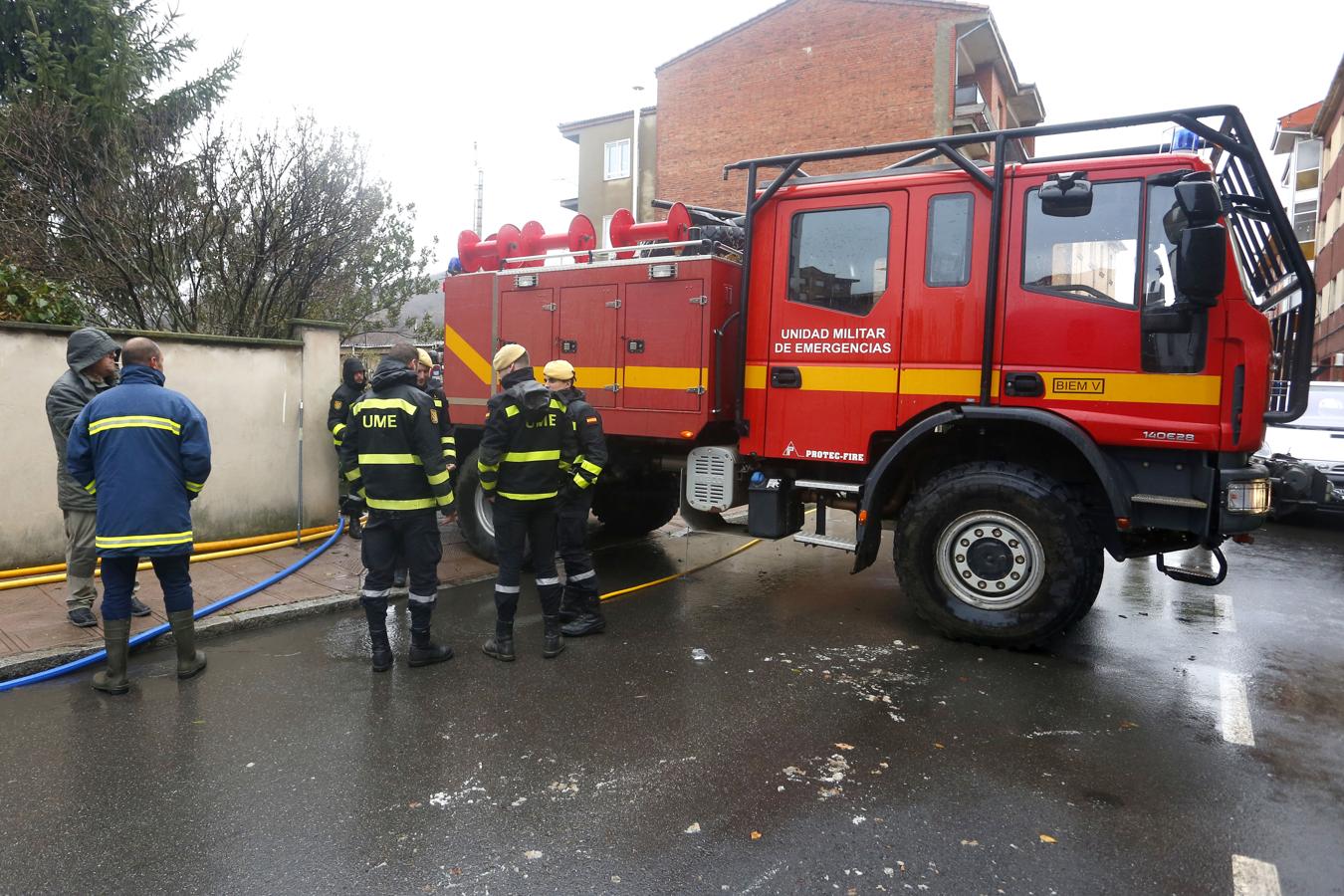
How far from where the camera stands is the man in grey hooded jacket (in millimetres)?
4742

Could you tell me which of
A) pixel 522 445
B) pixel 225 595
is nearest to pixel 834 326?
pixel 522 445

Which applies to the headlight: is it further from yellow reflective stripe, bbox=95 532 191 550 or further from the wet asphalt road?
yellow reflective stripe, bbox=95 532 191 550

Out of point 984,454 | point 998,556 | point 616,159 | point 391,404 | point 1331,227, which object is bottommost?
point 998,556

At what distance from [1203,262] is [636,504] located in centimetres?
523

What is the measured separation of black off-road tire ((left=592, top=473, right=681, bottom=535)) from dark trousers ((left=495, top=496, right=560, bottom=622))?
7.84ft

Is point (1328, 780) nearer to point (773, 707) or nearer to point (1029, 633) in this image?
point (1029, 633)

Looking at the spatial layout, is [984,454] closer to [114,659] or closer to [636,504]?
[636,504]

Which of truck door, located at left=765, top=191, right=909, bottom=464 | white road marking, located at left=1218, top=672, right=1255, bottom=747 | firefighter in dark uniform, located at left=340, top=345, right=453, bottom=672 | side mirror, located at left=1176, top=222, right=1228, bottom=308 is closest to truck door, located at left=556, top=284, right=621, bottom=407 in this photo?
truck door, located at left=765, top=191, right=909, bottom=464

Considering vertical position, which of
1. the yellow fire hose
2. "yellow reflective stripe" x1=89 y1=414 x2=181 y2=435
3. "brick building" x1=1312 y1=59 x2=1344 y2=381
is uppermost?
"brick building" x1=1312 y1=59 x2=1344 y2=381

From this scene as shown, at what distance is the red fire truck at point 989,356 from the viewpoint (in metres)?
4.48

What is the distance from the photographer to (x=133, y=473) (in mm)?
4215

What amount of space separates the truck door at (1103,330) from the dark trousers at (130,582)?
4.74m

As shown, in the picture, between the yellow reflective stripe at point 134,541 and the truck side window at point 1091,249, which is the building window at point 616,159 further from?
the yellow reflective stripe at point 134,541

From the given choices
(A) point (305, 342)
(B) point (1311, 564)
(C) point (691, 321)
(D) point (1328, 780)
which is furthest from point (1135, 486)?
(A) point (305, 342)
